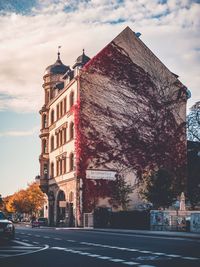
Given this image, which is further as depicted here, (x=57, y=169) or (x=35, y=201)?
(x=35, y=201)

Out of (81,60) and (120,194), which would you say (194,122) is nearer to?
(120,194)

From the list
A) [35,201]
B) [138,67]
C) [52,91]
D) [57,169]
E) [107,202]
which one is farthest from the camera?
[35,201]

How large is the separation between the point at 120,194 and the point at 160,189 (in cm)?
607

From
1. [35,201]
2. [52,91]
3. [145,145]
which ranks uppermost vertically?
[52,91]

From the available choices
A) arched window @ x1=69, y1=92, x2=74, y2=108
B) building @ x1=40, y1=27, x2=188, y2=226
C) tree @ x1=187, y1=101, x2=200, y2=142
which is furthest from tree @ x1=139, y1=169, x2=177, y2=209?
arched window @ x1=69, y1=92, x2=74, y2=108

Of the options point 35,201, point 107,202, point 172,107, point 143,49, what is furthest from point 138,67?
point 35,201

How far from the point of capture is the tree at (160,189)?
1697 inches

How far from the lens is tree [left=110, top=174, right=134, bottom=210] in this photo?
47812 mm

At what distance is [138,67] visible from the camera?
51.3 metres

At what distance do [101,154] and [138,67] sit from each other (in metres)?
10.4

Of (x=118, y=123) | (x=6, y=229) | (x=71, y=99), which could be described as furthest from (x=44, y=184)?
(x=6, y=229)

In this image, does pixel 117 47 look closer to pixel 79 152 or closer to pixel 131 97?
pixel 131 97

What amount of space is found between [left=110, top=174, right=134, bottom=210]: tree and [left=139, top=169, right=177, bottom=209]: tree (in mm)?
3780

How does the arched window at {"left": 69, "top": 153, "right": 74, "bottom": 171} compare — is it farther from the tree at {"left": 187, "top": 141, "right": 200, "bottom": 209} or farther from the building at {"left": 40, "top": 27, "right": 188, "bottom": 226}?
the tree at {"left": 187, "top": 141, "right": 200, "bottom": 209}
